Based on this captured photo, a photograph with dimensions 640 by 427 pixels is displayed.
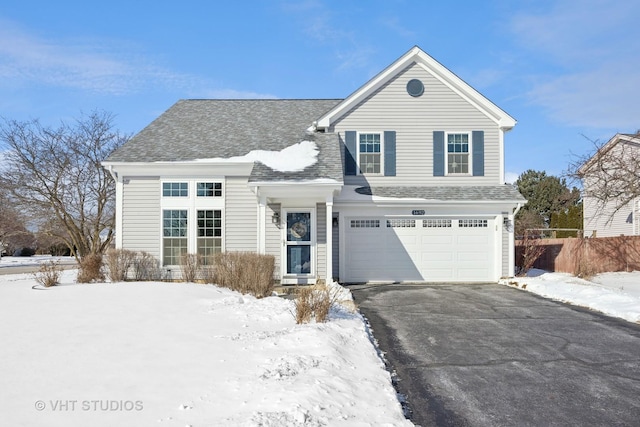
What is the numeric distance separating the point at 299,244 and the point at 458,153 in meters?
6.17

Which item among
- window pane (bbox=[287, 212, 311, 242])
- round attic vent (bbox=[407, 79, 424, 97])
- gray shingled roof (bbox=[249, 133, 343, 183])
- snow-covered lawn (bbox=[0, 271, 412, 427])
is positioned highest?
round attic vent (bbox=[407, 79, 424, 97])

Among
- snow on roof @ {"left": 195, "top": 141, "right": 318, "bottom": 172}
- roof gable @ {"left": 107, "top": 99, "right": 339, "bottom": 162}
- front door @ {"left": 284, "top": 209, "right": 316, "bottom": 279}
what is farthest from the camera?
roof gable @ {"left": 107, "top": 99, "right": 339, "bottom": 162}

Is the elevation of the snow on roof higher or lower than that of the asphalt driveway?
higher

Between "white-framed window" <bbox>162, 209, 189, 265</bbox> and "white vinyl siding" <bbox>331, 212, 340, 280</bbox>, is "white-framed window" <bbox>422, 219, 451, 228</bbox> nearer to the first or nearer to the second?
"white vinyl siding" <bbox>331, 212, 340, 280</bbox>

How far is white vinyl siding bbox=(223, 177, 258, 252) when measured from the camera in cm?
1418

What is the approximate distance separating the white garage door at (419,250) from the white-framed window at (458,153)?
173cm

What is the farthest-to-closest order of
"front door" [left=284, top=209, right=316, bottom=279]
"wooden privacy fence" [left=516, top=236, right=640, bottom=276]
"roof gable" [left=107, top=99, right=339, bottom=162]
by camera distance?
"wooden privacy fence" [left=516, top=236, right=640, bottom=276]
"roof gable" [left=107, top=99, right=339, bottom=162]
"front door" [left=284, top=209, right=316, bottom=279]

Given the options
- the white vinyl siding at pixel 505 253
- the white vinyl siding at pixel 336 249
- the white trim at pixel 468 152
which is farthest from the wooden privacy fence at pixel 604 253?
the white vinyl siding at pixel 336 249

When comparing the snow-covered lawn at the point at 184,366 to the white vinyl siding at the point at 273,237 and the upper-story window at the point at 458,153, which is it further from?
the upper-story window at the point at 458,153

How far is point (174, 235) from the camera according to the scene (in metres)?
14.1

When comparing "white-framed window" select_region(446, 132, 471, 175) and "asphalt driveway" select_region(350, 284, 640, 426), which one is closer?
"asphalt driveway" select_region(350, 284, 640, 426)

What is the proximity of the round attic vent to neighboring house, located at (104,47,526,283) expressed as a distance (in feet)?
0.11

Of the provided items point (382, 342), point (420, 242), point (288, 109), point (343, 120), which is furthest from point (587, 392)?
point (288, 109)

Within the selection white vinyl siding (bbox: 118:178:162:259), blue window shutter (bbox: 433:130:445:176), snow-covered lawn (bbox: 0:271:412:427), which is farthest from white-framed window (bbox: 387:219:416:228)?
white vinyl siding (bbox: 118:178:162:259)
